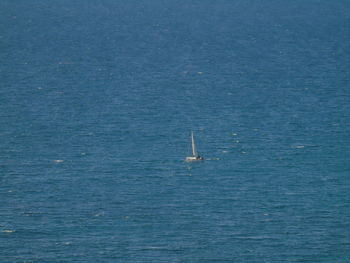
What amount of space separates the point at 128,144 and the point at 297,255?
5392 centimetres

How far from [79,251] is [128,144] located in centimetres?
4584

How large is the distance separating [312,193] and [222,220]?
19034 mm

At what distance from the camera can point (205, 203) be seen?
136125 mm

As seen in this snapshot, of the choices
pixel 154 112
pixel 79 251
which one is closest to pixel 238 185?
pixel 79 251

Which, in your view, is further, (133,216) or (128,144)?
(128,144)

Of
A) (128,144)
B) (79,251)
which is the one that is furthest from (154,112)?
(79,251)

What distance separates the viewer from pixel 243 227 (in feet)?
419

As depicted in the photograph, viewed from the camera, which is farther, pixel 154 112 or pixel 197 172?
pixel 154 112

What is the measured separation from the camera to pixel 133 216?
13062 cm

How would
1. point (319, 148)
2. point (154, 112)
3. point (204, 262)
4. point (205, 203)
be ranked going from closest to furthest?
point (204, 262) < point (205, 203) < point (319, 148) < point (154, 112)

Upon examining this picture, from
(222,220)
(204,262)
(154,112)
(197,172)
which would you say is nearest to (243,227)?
(222,220)

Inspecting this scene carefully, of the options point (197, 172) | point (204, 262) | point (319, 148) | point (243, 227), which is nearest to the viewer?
point (204, 262)

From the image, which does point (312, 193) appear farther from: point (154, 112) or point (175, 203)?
point (154, 112)

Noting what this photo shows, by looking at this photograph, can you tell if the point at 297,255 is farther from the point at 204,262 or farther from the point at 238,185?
the point at 238,185
